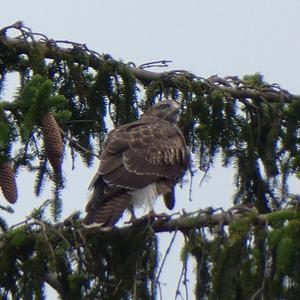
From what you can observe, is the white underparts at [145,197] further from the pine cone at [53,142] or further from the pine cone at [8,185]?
the pine cone at [8,185]

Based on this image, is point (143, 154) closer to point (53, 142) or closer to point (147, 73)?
point (147, 73)

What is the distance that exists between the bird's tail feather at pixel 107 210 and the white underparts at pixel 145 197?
0.29 meters

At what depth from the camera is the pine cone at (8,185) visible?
6.65 metres

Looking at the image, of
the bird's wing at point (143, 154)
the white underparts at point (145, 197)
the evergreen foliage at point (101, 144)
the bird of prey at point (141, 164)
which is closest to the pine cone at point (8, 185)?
the evergreen foliage at point (101, 144)

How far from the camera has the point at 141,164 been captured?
8883 mm

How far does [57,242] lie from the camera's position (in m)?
6.48

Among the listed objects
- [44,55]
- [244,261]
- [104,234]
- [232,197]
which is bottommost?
[244,261]

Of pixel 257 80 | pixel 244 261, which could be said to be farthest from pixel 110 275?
pixel 257 80

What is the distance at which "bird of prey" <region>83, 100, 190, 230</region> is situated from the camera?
8203mm

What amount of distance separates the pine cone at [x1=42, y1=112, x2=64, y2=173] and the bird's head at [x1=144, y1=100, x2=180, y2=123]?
1921mm

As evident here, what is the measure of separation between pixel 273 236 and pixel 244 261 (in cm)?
20

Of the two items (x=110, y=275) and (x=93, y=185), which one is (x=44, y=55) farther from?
(x=110, y=275)

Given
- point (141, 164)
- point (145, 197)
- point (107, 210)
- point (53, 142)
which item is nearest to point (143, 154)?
point (141, 164)

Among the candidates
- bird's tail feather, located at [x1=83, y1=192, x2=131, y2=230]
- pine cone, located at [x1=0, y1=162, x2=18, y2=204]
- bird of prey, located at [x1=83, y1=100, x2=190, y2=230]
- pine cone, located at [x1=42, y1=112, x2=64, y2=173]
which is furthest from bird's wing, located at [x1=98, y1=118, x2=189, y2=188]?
pine cone, located at [x1=0, y1=162, x2=18, y2=204]
